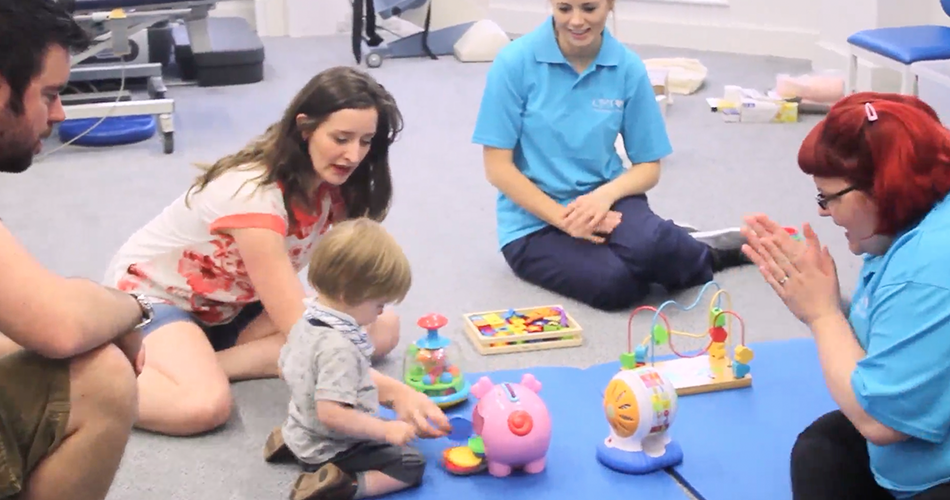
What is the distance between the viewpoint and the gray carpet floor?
1670mm

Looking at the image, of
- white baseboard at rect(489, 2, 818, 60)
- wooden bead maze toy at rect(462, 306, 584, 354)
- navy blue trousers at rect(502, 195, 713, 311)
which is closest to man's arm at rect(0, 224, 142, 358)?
wooden bead maze toy at rect(462, 306, 584, 354)

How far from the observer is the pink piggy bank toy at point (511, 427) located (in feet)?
4.82

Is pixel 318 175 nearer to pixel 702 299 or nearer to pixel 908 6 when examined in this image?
pixel 702 299

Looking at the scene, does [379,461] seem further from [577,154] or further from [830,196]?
[577,154]

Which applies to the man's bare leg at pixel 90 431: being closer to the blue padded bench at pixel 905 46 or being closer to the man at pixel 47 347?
the man at pixel 47 347

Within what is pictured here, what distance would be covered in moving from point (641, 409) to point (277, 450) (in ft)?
1.77

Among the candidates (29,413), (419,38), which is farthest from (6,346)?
(419,38)

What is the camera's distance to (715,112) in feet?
12.2

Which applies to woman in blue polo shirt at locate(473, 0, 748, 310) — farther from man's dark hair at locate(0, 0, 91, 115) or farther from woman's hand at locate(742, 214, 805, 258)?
man's dark hair at locate(0, 0, 91, 115)

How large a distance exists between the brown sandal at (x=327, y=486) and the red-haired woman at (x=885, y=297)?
59cm

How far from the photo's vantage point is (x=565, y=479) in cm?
152

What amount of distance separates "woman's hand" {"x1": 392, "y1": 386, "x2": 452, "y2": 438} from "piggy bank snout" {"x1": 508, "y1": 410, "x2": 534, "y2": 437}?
3.6 inches

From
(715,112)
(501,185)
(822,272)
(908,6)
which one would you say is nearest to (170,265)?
(501,185)

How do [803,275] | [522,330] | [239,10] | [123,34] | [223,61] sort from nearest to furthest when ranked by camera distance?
[803,275] → [522,330] → [123,34] → [223,61] → [239,10]
